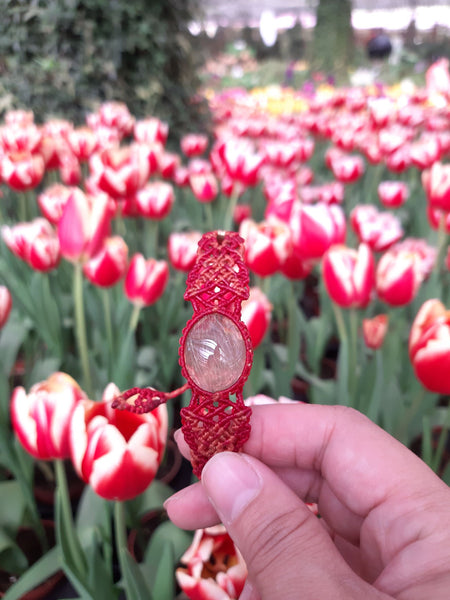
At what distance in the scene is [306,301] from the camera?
1.47m

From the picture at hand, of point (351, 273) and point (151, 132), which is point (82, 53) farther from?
point (351, 273)

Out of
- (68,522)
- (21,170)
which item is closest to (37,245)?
(21,170)

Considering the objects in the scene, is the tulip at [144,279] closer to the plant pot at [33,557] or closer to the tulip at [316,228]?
the tulip at [316,228]

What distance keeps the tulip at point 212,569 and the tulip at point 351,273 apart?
34cm

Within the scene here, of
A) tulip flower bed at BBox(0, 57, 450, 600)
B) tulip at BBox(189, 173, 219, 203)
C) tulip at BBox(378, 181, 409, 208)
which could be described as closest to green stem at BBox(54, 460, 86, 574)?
tulip flower bed at BBox(0, 57, 450, 600)

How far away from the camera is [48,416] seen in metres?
0.50

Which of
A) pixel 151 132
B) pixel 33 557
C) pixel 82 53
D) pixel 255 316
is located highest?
pixel 82 53

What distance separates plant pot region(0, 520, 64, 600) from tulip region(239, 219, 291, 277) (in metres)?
0.50

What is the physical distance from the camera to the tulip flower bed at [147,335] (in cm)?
50

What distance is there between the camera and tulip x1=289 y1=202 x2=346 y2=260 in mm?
718

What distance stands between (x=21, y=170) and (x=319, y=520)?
941 millimetres

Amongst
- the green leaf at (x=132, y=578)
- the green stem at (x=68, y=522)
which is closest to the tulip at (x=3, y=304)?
the green stem at (x=68, y=522)

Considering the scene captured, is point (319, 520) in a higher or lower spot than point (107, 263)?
lower

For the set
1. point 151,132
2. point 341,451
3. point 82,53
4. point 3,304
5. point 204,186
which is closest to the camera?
point 341,451
